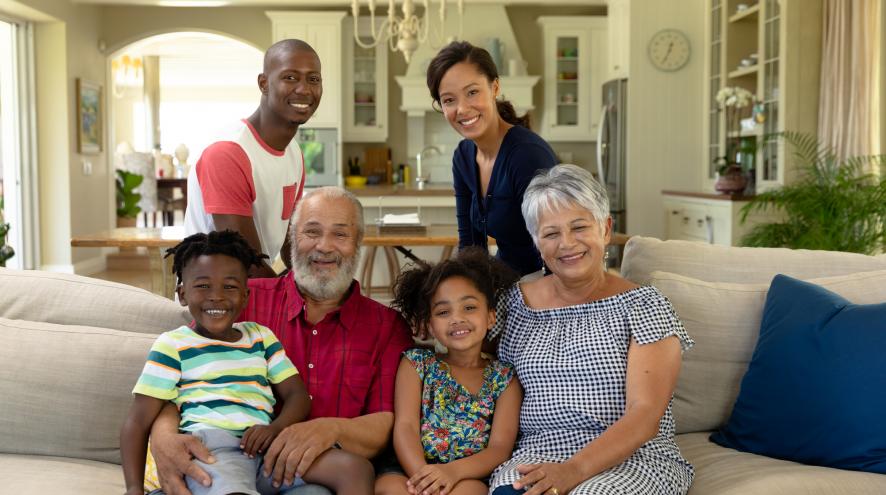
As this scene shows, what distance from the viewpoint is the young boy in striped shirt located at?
197cm

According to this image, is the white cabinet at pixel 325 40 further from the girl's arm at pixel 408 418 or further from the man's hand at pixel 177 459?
the man's hand at pixel 177 459

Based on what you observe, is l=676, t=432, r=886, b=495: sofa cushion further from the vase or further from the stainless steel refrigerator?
the stainless steel refrigerator

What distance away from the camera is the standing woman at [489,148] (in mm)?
2643

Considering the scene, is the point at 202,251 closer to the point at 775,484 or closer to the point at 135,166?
the point at 775,484

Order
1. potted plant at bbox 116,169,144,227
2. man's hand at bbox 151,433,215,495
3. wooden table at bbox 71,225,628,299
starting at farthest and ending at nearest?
1. potted plant at bbox 116,169,144,227
2. wooden table at bbox 71,225,628,299
3. man's hand at bbox 151,433,215,495

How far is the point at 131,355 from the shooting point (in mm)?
2303

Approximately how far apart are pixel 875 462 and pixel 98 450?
1863 mm

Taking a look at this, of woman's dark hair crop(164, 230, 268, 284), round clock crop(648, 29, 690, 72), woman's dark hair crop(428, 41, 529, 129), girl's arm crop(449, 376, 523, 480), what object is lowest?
girl's arm crop(449, 376, 523, 480)

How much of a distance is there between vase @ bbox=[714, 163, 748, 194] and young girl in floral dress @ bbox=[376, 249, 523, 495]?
480cm

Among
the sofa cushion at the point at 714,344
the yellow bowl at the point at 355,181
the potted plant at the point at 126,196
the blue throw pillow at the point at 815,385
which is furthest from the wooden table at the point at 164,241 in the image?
the potted plant at the point at 126,196

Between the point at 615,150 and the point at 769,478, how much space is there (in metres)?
6.72

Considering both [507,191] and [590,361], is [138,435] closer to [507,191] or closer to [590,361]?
[590,361]

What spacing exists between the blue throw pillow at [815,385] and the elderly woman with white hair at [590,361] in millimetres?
269

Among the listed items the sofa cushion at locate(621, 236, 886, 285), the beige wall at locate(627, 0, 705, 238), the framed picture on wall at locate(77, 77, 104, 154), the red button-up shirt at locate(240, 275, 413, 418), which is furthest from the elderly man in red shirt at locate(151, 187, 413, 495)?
the framed picture on wall at locate(77, 77, 104, 154)
